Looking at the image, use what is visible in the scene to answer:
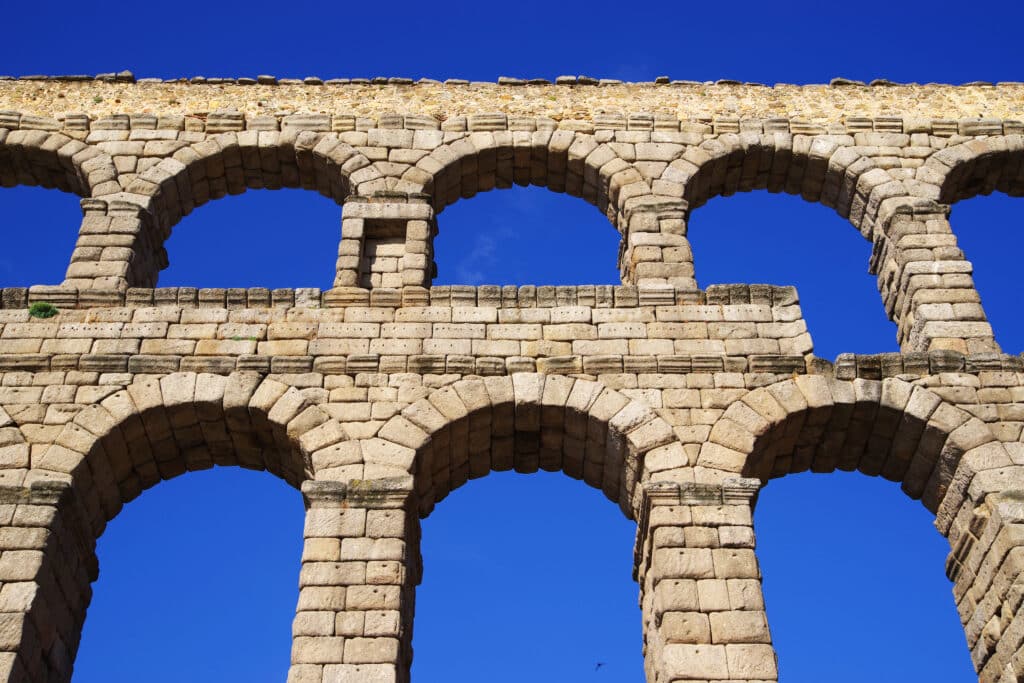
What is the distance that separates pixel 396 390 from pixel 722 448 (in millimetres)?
2993

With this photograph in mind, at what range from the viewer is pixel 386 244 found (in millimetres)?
13328

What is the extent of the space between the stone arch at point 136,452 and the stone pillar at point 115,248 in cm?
192

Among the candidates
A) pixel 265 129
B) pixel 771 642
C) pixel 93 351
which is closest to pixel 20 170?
pixel 265 129

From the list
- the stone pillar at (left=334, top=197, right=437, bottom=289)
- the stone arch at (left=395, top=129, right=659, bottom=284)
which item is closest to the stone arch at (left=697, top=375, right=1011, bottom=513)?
the stone arch at (left=395, top=129, right=659, bottom=284)

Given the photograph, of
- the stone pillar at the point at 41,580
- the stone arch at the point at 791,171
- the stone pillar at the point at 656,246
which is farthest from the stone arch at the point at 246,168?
the stone pillar at the point at 41,580

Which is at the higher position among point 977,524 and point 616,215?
point 616,215

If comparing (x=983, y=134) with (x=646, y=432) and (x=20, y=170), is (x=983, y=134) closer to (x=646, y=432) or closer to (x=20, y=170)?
(x=646, y=432)

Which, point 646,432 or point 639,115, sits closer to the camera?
point 646,432

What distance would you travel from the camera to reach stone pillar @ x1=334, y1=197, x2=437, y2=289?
12812mm

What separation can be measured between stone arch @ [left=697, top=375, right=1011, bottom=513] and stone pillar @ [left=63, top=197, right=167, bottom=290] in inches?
249

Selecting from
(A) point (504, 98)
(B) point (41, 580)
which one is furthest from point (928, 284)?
(B) point (41, 580)

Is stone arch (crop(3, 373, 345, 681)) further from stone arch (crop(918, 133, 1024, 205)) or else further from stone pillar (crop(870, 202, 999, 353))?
stone arch (crop(918, 133, 1024, 205))

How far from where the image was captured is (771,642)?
950 cm

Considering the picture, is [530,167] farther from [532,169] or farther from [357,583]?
[357,583]
